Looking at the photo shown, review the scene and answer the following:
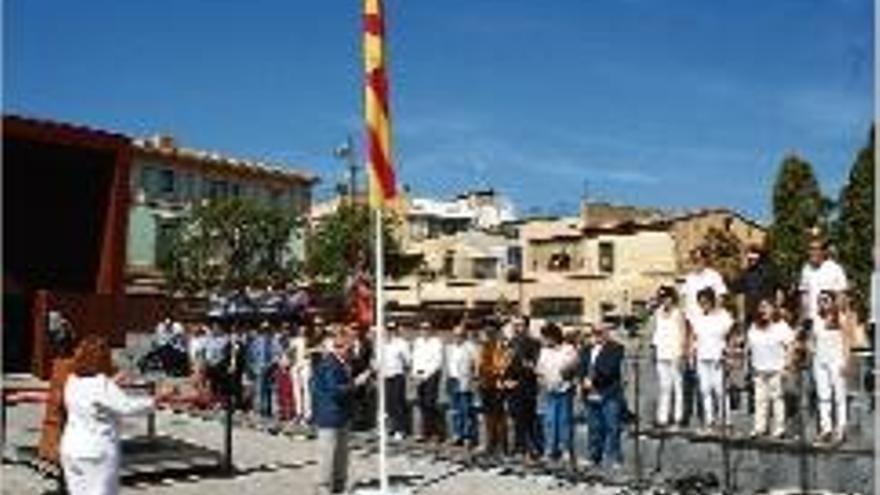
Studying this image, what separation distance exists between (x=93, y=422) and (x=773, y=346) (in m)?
8.05

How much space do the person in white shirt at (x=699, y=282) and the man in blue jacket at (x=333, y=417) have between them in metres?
4.08

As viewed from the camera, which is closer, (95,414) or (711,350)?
(95,414)

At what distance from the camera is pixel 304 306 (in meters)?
47.4

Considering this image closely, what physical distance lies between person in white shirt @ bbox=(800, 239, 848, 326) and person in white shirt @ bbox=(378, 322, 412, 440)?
7.20m

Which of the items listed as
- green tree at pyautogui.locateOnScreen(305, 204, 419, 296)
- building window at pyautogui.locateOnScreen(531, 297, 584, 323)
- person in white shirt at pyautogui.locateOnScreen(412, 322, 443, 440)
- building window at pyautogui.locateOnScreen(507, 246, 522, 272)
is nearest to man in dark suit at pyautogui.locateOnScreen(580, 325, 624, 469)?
person in white shirt at pyautogui.locateOnScreen(412, 322, 443, 440)

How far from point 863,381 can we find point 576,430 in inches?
136

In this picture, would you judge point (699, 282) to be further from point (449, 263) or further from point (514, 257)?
point (449, 263)

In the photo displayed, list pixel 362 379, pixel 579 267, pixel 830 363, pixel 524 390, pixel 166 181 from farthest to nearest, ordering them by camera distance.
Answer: pixel 166 181 < pixel 579 267 < pixel 524 390 < pixel 362 379 < pixel 830 363

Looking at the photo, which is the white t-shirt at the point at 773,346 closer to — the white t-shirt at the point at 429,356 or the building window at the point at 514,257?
the white t-shirt at the point at 429,356

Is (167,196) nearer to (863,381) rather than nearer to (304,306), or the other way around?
(304,306)

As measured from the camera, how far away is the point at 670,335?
60.3ft

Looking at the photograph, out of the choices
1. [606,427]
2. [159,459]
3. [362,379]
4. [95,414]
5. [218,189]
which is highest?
[218,189]

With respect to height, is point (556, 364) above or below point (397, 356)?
below

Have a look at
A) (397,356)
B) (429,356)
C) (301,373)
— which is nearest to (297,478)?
(429,356)
